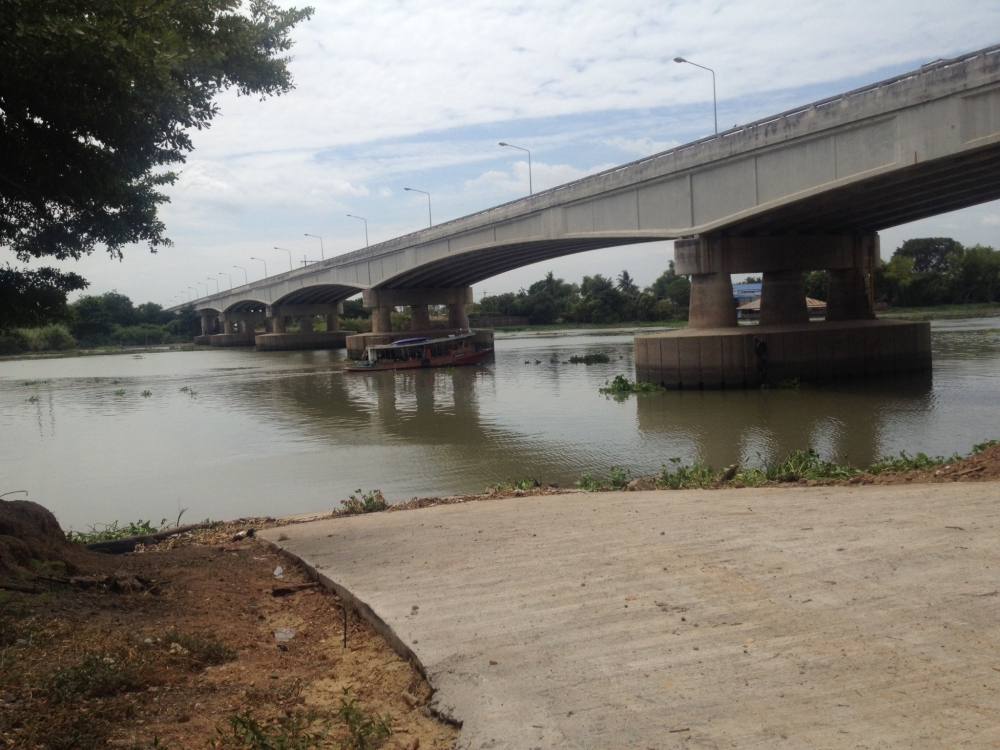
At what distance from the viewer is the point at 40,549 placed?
20.0ft

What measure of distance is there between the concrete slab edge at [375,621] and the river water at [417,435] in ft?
18.8

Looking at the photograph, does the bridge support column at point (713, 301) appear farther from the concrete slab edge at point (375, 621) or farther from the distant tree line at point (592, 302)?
the distant tree line at point (592, 302)

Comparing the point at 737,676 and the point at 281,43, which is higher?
the point at 281,43

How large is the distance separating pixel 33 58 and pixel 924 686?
239 inches

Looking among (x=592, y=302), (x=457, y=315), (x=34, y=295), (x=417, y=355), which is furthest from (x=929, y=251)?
(x=34, y=295)

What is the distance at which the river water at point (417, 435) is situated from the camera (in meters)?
14.3

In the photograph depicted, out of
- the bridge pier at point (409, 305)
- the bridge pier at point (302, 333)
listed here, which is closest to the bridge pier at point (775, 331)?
the bridge pier at point (409, 305)

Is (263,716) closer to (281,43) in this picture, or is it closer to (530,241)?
(281,43)

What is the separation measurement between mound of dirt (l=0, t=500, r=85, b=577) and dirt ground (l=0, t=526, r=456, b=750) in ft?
0.71

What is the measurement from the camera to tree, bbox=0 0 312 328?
558cm

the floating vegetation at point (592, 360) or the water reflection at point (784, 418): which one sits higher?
the floating vegetation at point (592, 360)

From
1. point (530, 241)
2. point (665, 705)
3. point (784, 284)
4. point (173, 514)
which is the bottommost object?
point (173, 514)

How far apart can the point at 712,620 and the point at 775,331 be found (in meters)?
24.2

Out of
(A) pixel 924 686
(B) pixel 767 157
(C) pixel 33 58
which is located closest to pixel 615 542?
(A) pixel 924 686
